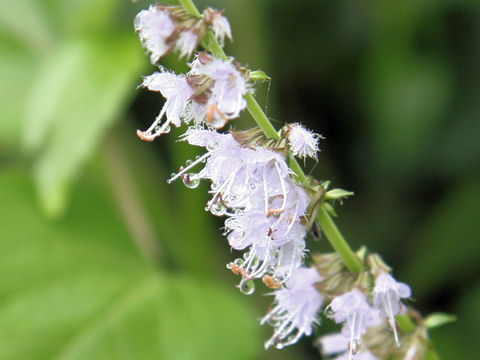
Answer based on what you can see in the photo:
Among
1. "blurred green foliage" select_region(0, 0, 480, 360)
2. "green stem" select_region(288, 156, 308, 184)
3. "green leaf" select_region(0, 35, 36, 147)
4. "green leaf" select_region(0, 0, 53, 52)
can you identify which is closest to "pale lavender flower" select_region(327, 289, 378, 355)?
"green stem" select_region(288, 156, 308, 184)

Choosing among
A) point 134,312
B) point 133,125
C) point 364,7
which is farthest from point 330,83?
point 134,312

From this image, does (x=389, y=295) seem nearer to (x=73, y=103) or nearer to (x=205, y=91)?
(x=205, y=91)

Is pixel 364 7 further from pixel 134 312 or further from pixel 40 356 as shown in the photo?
pixel 40 356

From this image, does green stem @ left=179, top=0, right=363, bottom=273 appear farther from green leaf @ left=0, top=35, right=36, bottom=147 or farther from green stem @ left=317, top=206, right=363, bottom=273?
green leaf @ left=0, top=35, right=36, bottom=147

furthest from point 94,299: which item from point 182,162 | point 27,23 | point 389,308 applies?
point 389,308

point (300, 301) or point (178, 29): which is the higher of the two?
point (178, 29)

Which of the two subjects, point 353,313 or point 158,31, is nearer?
point 158,31
